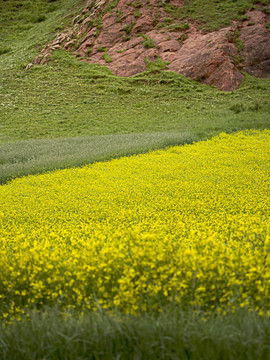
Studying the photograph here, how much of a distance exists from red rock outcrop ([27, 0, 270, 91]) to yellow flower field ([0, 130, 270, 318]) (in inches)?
793

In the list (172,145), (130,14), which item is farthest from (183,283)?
(130,14)

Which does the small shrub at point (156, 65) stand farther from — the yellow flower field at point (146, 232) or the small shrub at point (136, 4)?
the yellow flower field at point (146, 232)

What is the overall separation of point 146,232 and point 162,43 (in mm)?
38590

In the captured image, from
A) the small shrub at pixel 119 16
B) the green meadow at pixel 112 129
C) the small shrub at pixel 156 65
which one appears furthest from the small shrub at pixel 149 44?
the small shrub at pixel 119 16

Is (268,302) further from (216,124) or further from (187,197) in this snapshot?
(216,124)

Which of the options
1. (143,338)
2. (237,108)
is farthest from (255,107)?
(143,338)

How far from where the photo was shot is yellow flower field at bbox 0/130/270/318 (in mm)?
3496

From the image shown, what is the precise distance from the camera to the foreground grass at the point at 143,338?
2652mm

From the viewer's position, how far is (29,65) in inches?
1570

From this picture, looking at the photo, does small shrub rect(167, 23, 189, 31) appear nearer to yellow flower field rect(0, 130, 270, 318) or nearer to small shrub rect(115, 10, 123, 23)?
small shrub rect(115, 10, 123, 23)

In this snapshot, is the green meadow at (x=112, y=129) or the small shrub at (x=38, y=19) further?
the small shrub at (x=38, y=19)

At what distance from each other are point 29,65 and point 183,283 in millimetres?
42404

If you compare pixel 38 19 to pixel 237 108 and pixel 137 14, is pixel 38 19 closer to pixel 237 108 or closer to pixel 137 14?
pixel 137 14

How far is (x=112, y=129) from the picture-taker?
2447cm
